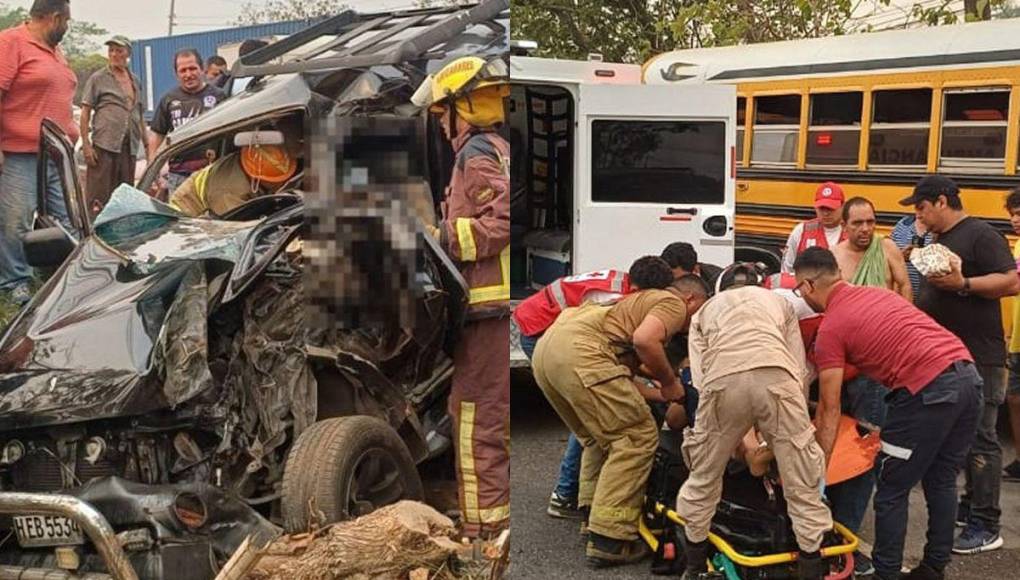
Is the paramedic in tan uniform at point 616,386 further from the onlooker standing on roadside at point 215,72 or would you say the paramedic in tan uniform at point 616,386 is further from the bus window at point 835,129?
the bus window at point 835,129

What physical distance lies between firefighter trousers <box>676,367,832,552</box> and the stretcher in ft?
0.37

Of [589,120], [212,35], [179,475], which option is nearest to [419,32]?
[212,35]

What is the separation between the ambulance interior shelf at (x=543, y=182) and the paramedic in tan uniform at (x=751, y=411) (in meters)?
2.67

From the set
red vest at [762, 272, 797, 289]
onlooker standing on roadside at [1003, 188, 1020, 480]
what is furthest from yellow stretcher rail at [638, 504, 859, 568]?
onlooker standing on roadside at [1003, 188, 1020, 480]

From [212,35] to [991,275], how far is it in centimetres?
331

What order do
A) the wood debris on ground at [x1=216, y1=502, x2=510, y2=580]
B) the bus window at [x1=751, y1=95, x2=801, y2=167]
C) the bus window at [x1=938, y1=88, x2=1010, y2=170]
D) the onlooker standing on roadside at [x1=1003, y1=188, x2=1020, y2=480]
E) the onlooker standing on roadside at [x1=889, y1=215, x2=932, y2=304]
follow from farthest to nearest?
the bus window at [x1=751, y1=95, x2=801, y2=167] < the bus window at [x1=938, y1=88, x2=1010, y2=170] < the onlooker standing on roadside at [x1=1003, y1=188, x2=1020, y2=480] < the onlooker standing on roadside at [x1=889, y1=215, x2=932, y2=304] < the wood debris on ground at [x1=216, y1=502, x2=510, y2=580]

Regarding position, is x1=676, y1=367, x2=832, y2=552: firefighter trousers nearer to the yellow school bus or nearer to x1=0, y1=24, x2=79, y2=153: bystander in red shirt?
x1=0, y1=24, x2=79, y2=153: bystander in red shirt

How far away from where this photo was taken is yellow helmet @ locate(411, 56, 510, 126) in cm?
175

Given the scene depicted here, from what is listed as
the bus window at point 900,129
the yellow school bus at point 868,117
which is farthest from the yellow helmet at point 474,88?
the bus window at point 900,129

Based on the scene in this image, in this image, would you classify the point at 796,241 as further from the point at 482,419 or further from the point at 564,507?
the point at 482,419

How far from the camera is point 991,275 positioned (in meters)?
4.16

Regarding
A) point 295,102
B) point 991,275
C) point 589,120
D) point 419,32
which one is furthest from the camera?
point 589,120

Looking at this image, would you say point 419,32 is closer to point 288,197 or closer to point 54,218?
point 288,197

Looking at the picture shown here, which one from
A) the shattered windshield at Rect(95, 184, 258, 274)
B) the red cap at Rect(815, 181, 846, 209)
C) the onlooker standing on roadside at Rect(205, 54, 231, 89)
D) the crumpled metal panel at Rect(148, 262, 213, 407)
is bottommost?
the crumpled metal panel at Rect(148, 262, 213, 407)
